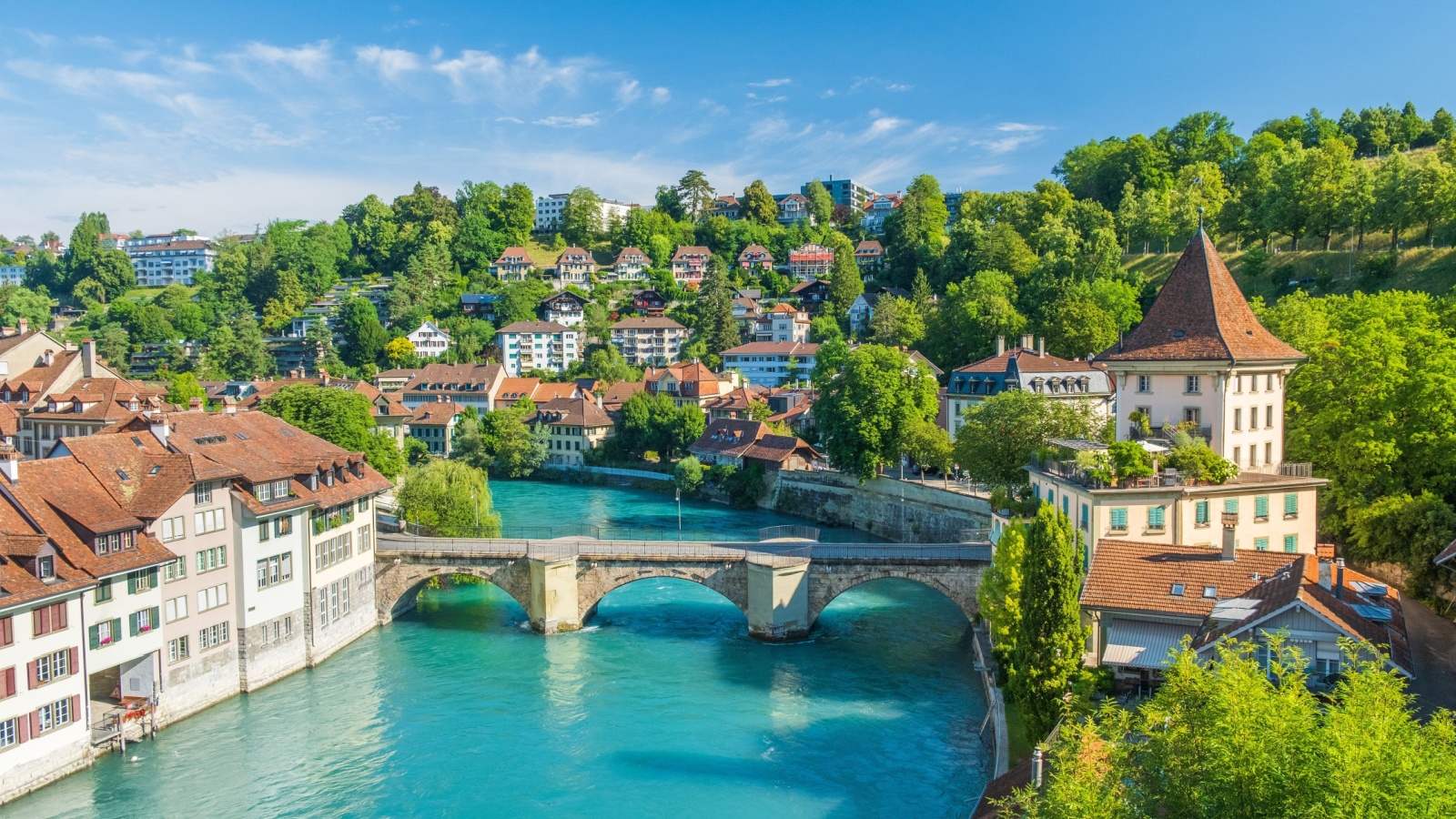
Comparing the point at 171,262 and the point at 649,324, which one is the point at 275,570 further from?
the point at 171,262

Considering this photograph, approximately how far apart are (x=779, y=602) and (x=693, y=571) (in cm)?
349

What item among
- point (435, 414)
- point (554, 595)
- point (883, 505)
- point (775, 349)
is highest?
point (775, 349)

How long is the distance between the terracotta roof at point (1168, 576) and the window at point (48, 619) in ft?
81.9

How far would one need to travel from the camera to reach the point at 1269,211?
231ft

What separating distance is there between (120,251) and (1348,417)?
162165 mm

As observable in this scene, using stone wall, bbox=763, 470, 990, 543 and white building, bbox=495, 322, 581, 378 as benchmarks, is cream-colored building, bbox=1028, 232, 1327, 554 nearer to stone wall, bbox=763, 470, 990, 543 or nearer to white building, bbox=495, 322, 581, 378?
stone wall, bbox=763, 470, 990, 543

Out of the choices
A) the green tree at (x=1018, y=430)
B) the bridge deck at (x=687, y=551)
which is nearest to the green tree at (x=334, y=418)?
the bridge deck at (x=687, y=551)

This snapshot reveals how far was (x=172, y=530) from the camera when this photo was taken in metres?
30.3

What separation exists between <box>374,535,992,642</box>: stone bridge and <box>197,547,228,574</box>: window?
8.88 meters

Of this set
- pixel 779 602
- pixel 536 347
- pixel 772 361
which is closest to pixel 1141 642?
pixel 779 602

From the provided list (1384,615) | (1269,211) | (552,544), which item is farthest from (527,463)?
(1384,615)

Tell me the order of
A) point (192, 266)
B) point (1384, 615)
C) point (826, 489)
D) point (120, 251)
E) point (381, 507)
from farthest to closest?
point (192, 266) → point (120, 251) → point (826, 489) → point (381, 507) → point (1384, 615)

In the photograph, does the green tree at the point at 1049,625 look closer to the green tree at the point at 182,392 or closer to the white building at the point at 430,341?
the green tree at the point at 182,392

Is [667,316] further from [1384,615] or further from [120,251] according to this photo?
[1384,615]
